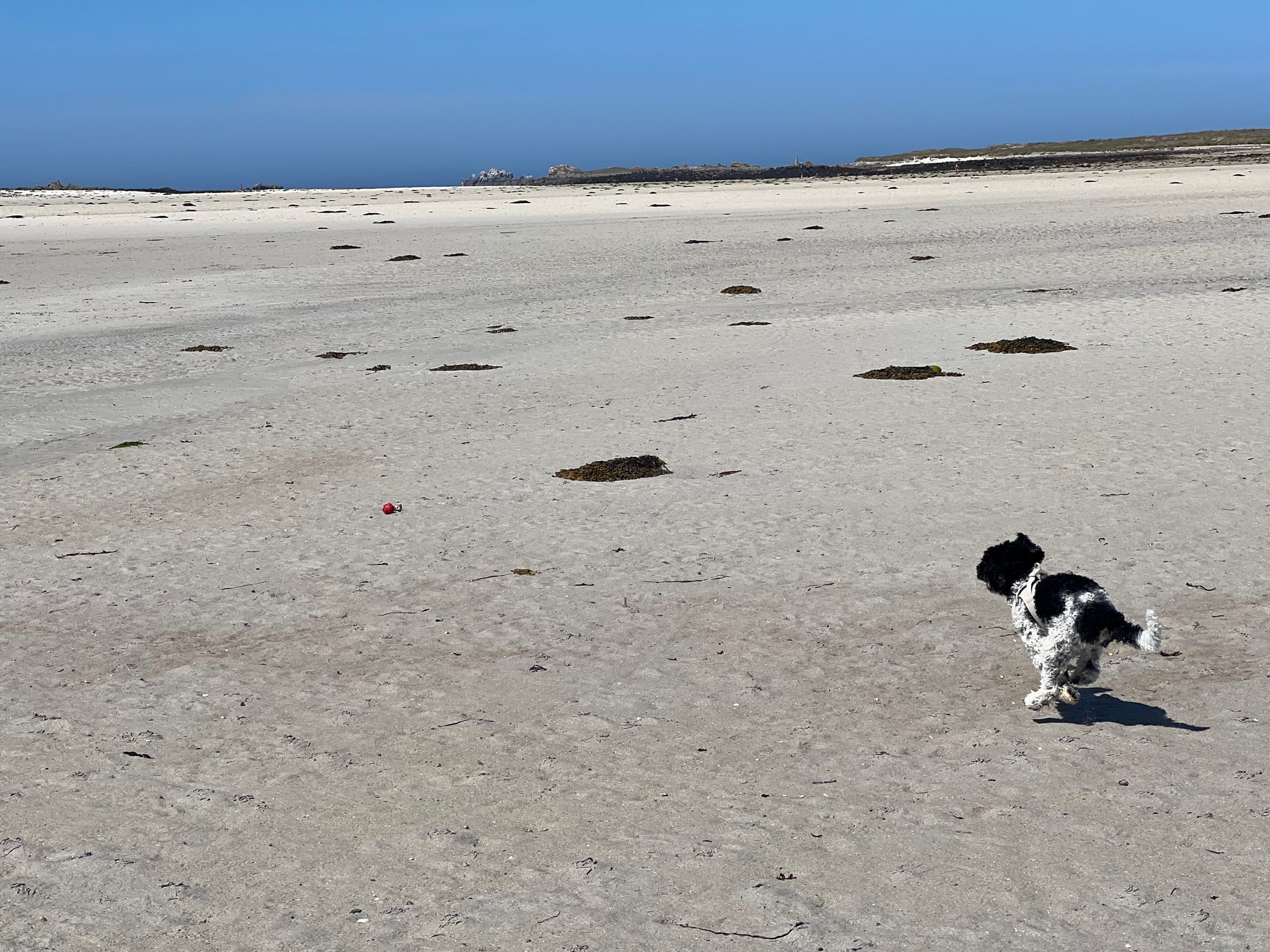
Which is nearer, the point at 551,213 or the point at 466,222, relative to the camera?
the point at 466,222

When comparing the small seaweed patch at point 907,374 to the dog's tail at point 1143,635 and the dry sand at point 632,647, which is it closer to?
the dry sand at point 632,647

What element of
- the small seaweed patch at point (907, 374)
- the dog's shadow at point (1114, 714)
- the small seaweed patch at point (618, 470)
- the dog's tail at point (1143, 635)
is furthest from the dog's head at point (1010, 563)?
the small seaweed patch at point (907, 374)

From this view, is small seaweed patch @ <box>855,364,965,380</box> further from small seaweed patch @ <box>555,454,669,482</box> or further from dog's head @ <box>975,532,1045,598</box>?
dog's head @ <box>975,532,1045,598</box>

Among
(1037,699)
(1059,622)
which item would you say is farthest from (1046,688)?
(1059,622)

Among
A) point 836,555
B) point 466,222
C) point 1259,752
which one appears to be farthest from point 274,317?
point 466,222

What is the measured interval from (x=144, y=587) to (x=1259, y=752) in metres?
7.50

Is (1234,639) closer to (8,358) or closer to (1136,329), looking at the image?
(1136,329)

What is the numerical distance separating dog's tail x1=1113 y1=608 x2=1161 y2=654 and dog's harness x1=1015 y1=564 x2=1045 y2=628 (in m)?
0.49

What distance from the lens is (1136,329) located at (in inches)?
785

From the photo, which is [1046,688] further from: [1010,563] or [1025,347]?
[1025,347]

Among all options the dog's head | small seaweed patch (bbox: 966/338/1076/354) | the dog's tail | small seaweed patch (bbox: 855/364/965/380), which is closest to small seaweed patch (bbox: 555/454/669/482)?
small seaweed patch (bbox: 855/364/965/380)

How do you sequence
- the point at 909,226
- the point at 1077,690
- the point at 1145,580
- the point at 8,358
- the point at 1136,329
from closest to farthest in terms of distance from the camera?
the point at 1077,690, the point at 1145,580, the point at 1136,329, the point at 8,358, the point at 909,226

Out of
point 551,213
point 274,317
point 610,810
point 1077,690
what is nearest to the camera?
point 610,810

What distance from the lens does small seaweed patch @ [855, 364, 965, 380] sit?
17000mm
